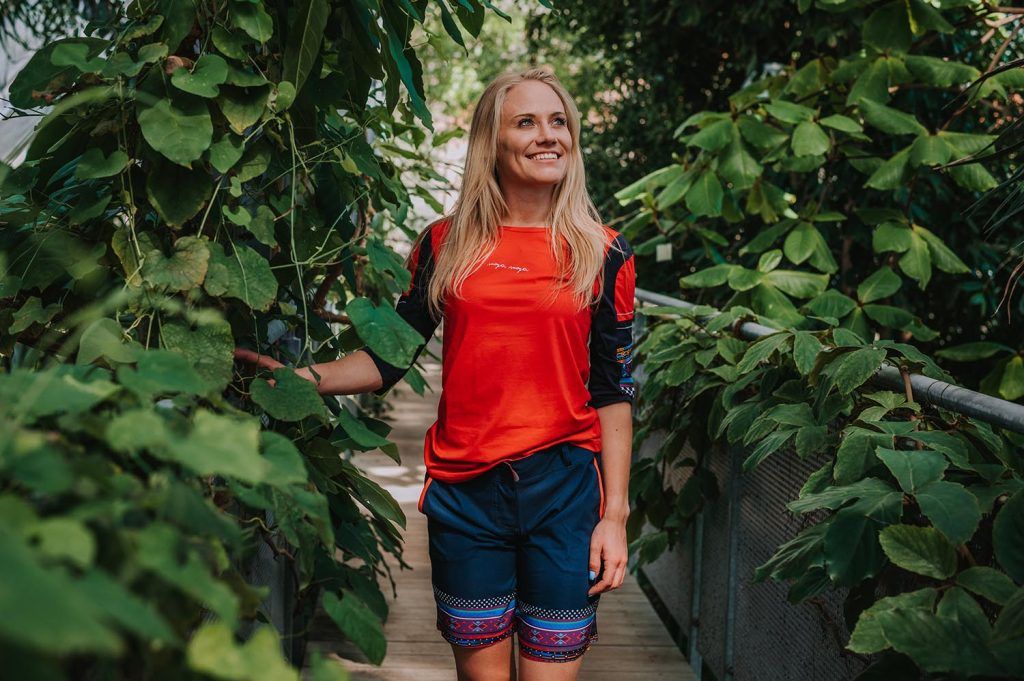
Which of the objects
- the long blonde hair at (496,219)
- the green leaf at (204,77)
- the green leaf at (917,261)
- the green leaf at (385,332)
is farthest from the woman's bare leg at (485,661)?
the green leaf at (917,261)

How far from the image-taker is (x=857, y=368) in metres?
1.78

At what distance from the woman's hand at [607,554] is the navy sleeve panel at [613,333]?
24cm

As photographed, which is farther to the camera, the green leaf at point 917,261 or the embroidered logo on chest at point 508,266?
the green leaf at point 917,261

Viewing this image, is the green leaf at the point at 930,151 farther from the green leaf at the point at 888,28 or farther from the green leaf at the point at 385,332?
the green leaf at the point at 385,332

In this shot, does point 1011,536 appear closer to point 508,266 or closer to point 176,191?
point 508,266

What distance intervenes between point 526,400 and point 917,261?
194cm

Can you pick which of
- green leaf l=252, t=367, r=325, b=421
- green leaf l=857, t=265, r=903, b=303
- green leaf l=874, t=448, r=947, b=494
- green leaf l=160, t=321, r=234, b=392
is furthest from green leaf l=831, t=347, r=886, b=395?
green leaf l=857, t=265, r=903, b=303

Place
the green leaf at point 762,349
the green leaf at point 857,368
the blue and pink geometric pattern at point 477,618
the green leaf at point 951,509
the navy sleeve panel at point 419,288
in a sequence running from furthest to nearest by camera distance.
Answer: the green leaf at point 762,349, the navy sleeve panel at point 419,288, the blue and pink geometric pattern at point 477,618, the green leaf at point 857,368, the green leaf at point 951,509

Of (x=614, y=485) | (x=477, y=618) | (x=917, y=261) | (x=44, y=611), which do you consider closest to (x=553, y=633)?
(x=477, y=618)

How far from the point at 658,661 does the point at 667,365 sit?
1.03 m

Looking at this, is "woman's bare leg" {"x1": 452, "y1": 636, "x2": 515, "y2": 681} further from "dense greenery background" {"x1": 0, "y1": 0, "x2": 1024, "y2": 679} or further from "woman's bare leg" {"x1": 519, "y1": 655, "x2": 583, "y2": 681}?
"dense greenery background" {"x1": 0, "y1": 0, "x2": 1024, "y2": 679}

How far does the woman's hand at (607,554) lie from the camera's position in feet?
6.28

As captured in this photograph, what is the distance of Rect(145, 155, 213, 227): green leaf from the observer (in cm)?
125

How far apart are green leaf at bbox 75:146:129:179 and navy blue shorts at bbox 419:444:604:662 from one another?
902 mm
